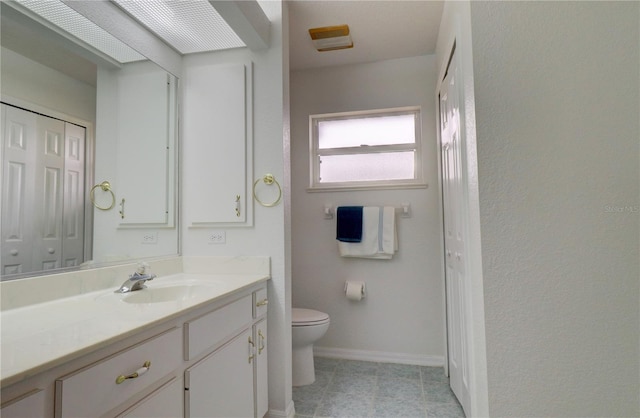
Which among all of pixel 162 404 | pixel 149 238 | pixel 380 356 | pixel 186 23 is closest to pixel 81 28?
pixel 186 23

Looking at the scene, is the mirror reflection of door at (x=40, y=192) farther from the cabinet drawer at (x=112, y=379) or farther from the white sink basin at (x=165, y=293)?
the cabinet drawer at (x=112, y=379)

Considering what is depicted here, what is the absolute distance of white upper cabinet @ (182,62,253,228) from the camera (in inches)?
72.6

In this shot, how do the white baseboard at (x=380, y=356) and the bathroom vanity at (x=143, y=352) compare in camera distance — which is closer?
the bathroom vanity at (x=143, y=352)

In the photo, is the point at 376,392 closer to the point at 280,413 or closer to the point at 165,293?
the point at 280,413

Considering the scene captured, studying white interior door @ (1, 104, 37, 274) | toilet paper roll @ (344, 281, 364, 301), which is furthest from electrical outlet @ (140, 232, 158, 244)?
toilet paper roll @ (344, 281, 364, 301)

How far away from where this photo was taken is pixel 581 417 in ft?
3.66

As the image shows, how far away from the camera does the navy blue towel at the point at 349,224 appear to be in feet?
8.19

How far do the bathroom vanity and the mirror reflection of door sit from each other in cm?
13

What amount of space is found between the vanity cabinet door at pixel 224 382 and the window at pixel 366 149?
1.55 metres

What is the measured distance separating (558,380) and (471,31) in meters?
1.34

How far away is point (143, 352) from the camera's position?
88cm

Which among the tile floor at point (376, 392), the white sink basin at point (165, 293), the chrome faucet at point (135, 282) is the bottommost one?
the tile floor at point (376, 392)

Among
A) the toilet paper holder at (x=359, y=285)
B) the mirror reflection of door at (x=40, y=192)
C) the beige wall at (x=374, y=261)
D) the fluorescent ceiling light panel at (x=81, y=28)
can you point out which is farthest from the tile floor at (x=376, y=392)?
the fluorescent ceiling light panel at (x=81, y=28)

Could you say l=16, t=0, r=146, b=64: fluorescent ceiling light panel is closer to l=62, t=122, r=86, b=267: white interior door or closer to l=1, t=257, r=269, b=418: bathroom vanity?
l=62, t=122, r=86, b=267: white interior door
